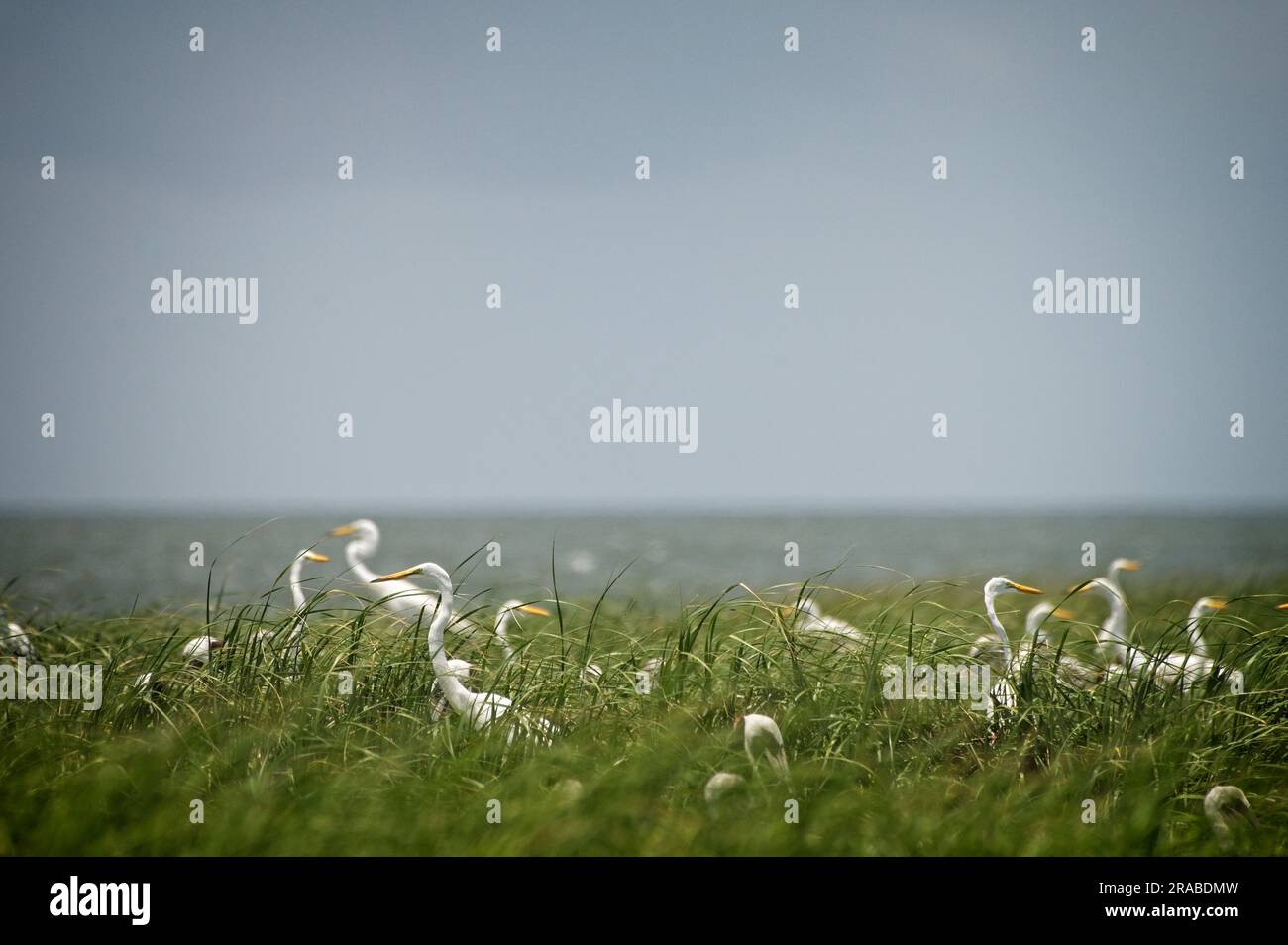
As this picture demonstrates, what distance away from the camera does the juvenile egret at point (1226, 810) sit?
3.27 m

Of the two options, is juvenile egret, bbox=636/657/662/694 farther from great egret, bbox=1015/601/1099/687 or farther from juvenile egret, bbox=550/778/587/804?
great egret, bbox=1015/601/1099/687

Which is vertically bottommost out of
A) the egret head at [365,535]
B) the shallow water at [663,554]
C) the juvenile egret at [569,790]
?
the shallow water at [663,554]

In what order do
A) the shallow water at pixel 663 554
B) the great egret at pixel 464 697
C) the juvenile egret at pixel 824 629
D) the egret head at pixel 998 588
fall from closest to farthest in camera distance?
the great egret at pixel 464 697 → the juvenile egret at pixel 824 629 → the egret head at pixel 998 588 → the shallow water at pixel 663 554

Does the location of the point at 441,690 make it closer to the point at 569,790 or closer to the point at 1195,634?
the point at 569,790

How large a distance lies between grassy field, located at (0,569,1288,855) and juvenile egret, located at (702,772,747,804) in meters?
0.04

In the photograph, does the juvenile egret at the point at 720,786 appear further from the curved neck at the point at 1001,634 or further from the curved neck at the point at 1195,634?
the curved neck at the point at 1195,634

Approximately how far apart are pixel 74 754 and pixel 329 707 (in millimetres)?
933

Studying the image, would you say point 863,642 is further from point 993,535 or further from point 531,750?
point 993,535

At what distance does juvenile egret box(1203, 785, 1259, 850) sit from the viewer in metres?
3.27

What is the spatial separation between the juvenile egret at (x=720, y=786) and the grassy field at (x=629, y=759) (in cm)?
4

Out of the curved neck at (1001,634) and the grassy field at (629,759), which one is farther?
the curved neck at (1001,634)

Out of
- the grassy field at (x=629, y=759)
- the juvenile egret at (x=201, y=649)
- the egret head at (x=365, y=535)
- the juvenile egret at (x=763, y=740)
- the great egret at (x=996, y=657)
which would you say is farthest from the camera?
the egret head at (x=365, y=535)

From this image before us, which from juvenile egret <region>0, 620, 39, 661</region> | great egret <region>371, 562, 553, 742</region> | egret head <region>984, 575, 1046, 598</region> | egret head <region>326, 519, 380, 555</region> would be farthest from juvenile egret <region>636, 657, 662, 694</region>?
egret head <region>326, 519, 380, 555</region>

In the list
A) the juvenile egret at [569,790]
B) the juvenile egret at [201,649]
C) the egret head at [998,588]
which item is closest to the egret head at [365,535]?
the juvenile egret at [201,649]
